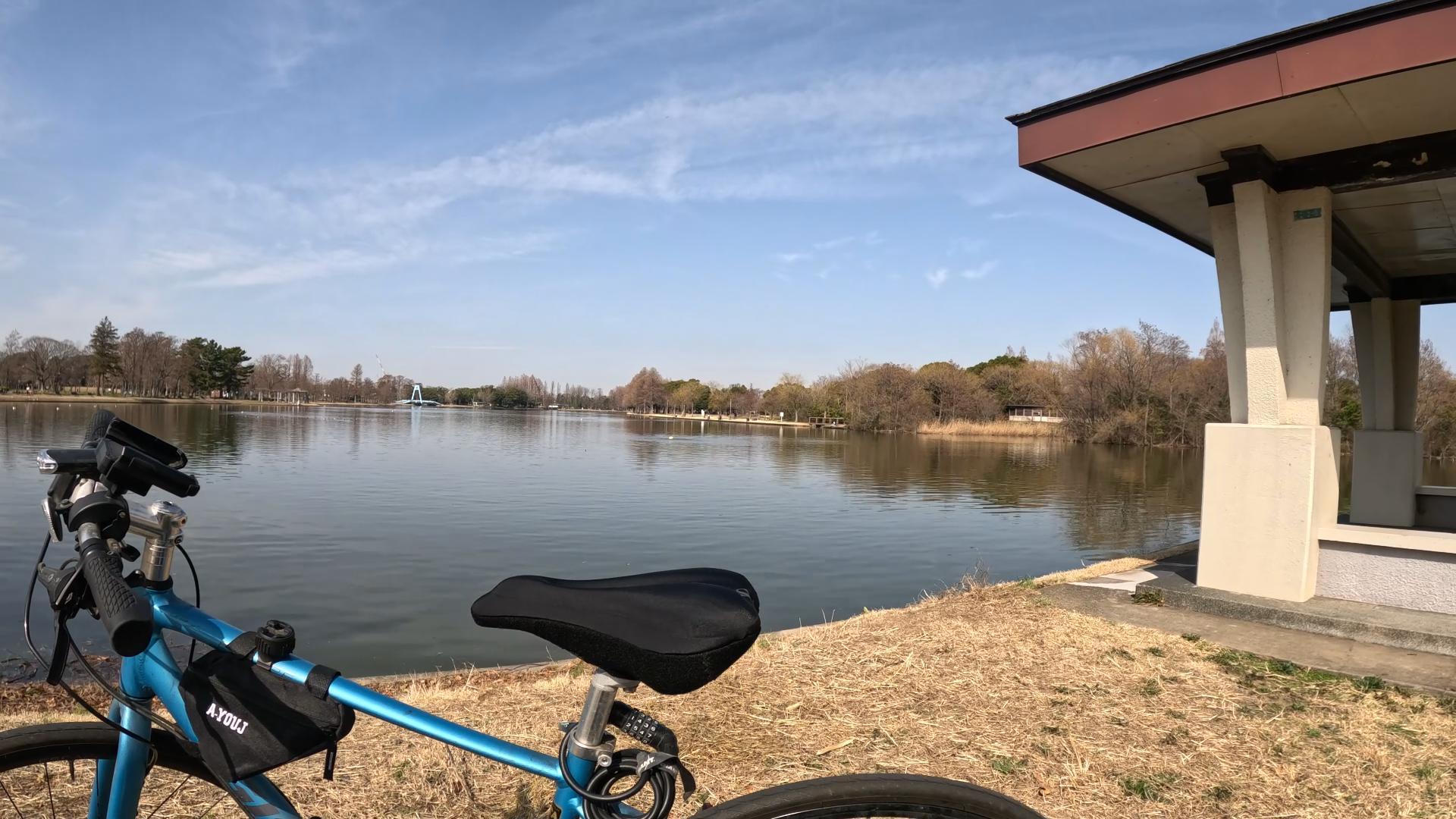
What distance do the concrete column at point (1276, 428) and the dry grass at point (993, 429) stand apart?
60.7 m

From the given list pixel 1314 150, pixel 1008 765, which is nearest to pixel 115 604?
pixel 1008 765

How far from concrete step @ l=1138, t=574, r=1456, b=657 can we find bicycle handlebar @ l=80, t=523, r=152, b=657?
5875 mm

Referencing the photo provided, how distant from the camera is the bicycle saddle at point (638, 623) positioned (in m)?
1.36

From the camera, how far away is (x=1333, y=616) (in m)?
5.04

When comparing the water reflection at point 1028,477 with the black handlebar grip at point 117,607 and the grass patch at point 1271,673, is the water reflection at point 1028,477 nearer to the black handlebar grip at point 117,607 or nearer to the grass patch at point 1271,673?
the grass patch at point 1271,673

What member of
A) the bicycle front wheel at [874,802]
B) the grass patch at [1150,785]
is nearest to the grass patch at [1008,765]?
the grass patch at [1150,785]

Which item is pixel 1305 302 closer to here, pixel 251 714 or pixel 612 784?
pixel 612 784

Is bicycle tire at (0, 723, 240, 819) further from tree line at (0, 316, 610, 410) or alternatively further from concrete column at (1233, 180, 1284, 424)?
tree line at (0, 316, 610, 410)

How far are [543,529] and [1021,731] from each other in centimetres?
1190

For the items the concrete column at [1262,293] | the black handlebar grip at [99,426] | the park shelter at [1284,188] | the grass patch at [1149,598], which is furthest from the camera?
the grass patch at [1149,598]

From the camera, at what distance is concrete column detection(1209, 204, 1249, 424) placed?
5996mm

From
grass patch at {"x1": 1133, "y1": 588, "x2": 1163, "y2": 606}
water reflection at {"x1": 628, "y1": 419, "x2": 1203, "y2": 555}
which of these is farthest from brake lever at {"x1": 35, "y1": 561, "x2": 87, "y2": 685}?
water reflection at {"x1": 628, "y1": 419, "x2": 1203, "y2": 555}

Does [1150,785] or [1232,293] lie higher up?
[1232,293]

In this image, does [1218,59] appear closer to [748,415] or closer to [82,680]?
[82,680]
